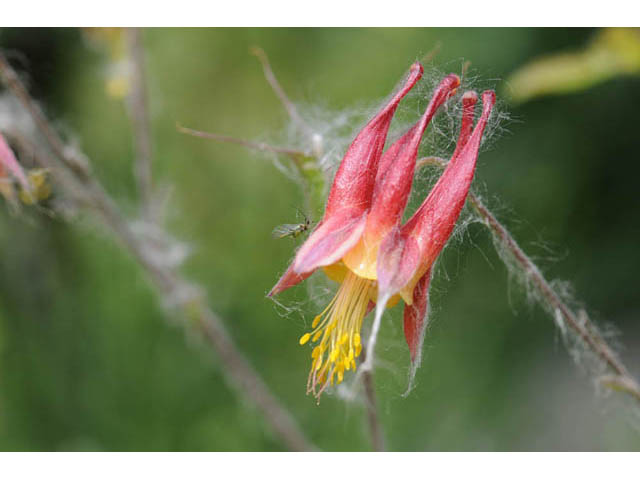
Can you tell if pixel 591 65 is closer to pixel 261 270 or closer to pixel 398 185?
pixel 398 185

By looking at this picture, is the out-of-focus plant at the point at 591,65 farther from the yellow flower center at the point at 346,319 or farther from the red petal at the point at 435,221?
the yellow flower center at the point at 346,319

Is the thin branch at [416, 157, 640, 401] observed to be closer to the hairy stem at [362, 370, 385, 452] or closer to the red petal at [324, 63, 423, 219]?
the red petal at [324, 63, 423, 219]

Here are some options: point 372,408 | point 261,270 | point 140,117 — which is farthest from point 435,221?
point 261,270

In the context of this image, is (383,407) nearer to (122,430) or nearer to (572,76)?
(122,430)

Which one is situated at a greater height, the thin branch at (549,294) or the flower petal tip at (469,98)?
the flower petal tip at (469,98)

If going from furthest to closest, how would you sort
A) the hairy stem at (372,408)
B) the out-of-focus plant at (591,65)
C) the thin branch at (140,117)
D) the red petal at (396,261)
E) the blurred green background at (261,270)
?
Answer: the blurred green background at (261,270)
the thin branch at (140,117)
the out-of-focus plant at (591,65)
the hairy stem at (372,408)
the red petal at (396,261)

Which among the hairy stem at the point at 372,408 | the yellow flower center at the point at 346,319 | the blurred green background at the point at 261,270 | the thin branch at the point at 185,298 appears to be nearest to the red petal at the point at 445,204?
the yellow flower center at the point at 346,319

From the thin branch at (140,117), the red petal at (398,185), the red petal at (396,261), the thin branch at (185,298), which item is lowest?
the red petal at (396,261)
